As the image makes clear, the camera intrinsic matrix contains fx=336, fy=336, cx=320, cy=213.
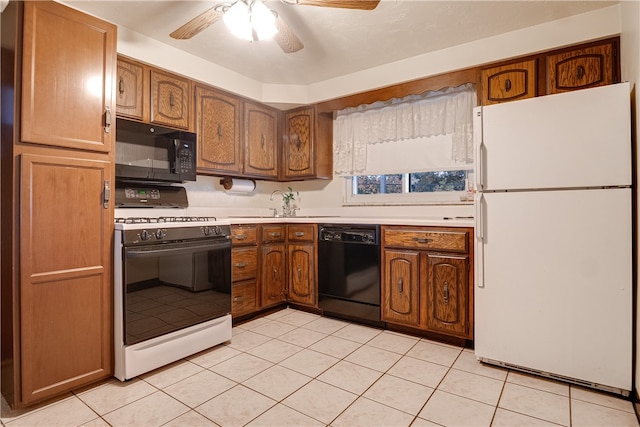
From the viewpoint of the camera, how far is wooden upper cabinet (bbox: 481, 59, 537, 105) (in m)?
2.39

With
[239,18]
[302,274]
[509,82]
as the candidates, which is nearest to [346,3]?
[239,18]

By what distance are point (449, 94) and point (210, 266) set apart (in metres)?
2.46

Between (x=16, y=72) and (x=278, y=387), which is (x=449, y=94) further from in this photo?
(x=16, y=72)

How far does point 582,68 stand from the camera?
2.24 metres

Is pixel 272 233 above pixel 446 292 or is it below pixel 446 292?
above

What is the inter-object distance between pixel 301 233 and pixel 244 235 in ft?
1.85

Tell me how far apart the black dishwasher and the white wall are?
1553mm

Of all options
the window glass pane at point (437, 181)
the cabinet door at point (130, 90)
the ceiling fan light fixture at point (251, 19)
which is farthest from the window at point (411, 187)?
the cabinet door at point (130, 90)

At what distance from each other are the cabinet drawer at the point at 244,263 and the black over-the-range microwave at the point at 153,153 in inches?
28.5

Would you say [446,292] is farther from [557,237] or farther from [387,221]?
[557,237]

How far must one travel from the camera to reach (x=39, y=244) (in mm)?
1636

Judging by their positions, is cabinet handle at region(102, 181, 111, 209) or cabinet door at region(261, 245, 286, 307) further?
cabinet door at region(261, 245, 286, 307)

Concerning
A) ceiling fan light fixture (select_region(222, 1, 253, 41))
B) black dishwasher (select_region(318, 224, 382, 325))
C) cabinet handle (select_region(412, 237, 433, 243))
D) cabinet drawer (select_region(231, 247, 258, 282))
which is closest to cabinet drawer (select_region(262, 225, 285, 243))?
cabinet drawer (select_region(231, 247, 258, 282))

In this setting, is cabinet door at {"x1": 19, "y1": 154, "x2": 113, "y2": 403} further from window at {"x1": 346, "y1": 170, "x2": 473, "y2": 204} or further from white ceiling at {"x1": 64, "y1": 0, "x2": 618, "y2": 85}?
window at {"x1": 346, "y1": 170, "x2": 473, "y2": 204}
